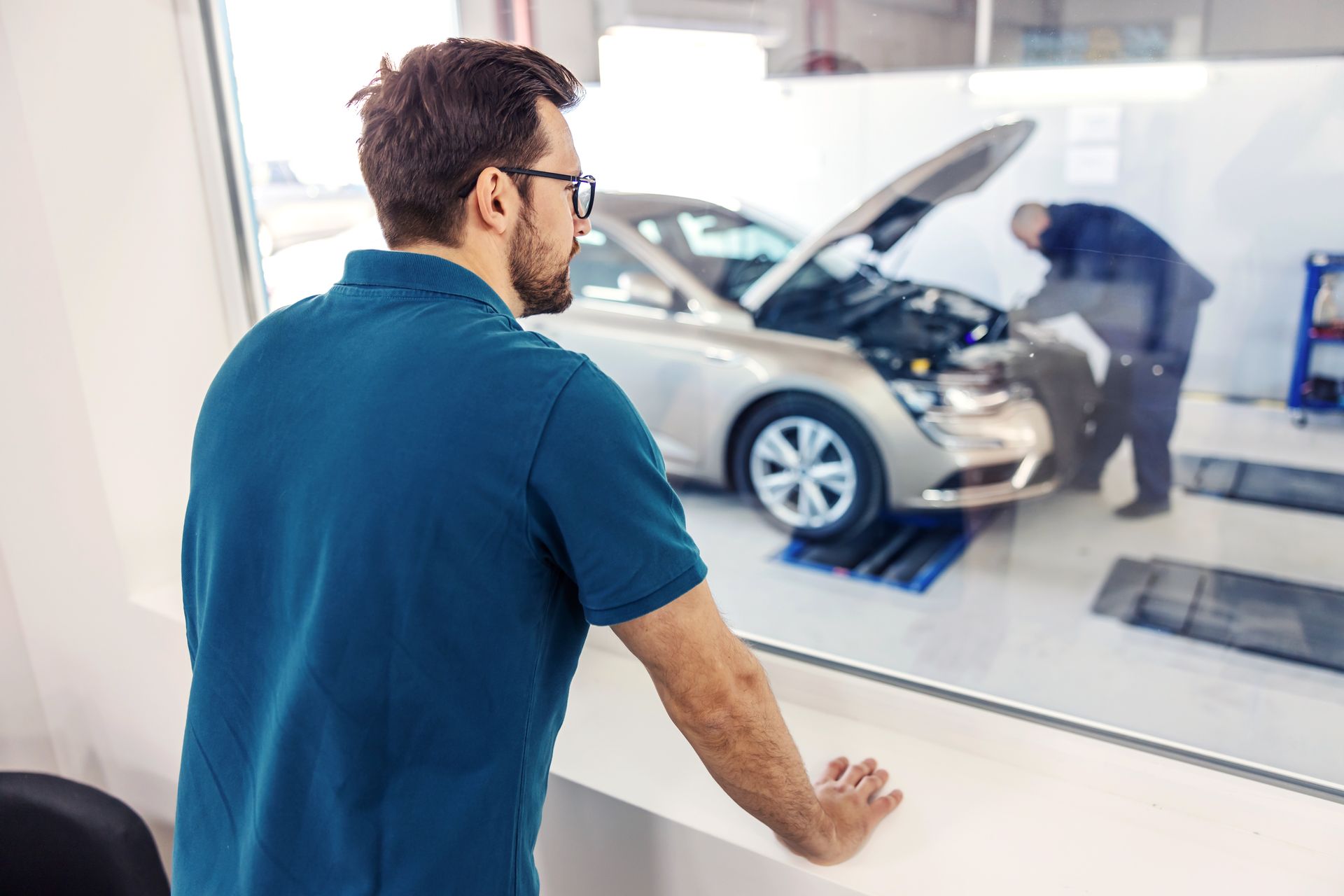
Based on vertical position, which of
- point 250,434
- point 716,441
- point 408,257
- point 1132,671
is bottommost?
point 1132,671

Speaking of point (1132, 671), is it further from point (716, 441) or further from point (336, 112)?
point (336, 112)

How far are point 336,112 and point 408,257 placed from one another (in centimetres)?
127

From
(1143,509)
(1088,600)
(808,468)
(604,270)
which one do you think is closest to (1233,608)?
(1088,600)

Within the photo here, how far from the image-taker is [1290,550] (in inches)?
107

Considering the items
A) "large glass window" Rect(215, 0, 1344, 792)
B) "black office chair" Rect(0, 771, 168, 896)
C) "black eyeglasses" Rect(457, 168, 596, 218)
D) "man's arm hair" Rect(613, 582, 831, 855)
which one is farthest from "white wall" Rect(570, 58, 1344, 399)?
"black office chair" Rect(0, 771, 168, 896)

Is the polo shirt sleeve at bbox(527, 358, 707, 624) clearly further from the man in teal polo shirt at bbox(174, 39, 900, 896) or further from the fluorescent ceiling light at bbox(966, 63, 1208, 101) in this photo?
the fluorescent ceiling light at bbox(966, 63, 1208, 101)

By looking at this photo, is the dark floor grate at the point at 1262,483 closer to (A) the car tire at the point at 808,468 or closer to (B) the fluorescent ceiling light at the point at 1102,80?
(A) the car tire at the point at 808,468

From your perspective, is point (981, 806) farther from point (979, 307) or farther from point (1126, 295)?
point (979, 307)

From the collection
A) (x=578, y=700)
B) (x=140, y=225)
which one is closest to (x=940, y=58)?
(x=578, y=700)

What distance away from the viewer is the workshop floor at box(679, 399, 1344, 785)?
2.24 m

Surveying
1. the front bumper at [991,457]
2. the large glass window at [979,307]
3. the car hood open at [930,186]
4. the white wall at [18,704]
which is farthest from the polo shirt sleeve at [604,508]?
the front bumper at [991,457]

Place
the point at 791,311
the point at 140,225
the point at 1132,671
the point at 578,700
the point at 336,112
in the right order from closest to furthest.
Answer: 1. the point at 578,700
2. the point at 140,225
3. the point at 336,112
4. the point at 1132,671
5. the point at 791,311

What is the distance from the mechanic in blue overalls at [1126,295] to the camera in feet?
7.77

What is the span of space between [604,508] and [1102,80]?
183 cm
